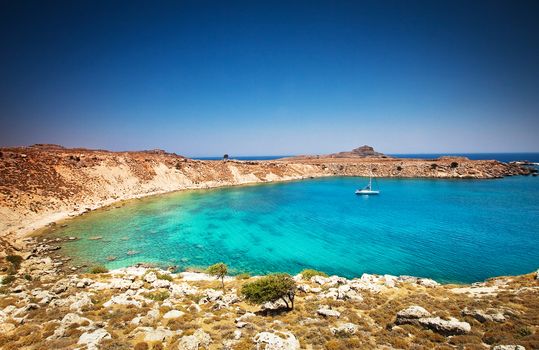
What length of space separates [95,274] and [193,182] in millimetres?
69744

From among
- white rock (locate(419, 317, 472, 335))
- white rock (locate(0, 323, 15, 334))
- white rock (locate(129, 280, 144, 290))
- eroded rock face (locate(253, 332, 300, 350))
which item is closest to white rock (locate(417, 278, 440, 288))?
white rock (locate(419, 317, 472, 335))

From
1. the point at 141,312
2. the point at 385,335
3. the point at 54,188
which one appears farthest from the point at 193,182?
the point at 385,335

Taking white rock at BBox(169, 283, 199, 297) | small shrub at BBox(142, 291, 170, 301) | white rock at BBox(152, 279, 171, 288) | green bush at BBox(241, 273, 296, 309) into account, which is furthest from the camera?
white rock at BBox(152, 279, 171, 288)

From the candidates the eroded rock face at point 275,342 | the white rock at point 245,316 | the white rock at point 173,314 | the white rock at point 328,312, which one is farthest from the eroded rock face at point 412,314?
the white rock at point 173,314

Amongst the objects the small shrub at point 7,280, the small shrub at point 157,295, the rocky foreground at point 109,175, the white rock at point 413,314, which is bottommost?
the small shrub at point 157,295

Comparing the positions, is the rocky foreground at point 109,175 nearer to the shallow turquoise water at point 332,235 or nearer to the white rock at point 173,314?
the shallow turquoise water at point 332,235

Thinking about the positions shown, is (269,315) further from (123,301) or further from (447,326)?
(123,301)

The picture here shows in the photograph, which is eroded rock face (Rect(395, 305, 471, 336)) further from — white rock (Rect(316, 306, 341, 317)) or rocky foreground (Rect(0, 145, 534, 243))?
rocky foreground (Rect(0, 145, 534, 243))

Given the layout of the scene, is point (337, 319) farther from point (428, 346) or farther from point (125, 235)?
point (125, 235)

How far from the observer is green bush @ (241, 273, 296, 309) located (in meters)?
18.1

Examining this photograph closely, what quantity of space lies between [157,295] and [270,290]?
9497 millimetres

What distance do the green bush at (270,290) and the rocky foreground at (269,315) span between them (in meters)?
0.65

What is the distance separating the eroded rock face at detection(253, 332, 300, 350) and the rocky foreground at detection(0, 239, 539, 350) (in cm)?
6

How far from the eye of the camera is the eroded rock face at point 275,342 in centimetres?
1214
